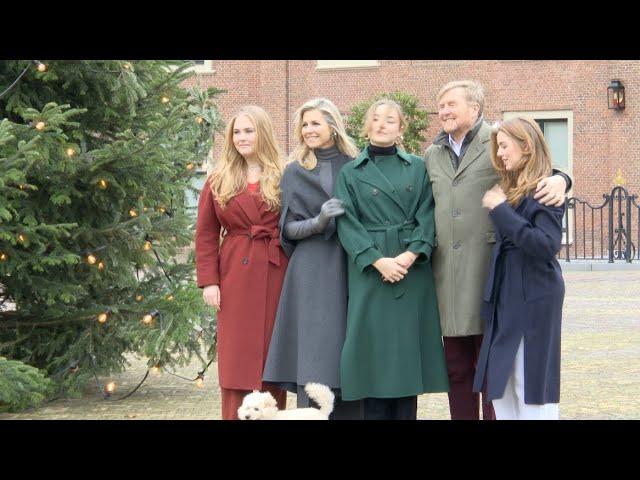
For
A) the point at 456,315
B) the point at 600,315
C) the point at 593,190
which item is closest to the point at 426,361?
the point at 456,315

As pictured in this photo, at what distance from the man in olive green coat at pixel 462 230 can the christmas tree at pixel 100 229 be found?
9.67 feet

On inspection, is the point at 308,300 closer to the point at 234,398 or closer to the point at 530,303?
the point at 234,398

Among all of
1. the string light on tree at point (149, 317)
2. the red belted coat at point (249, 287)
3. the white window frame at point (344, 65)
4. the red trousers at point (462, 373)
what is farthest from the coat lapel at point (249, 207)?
the white window frame at point (344, 65)

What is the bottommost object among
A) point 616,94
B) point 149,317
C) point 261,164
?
point 149,317

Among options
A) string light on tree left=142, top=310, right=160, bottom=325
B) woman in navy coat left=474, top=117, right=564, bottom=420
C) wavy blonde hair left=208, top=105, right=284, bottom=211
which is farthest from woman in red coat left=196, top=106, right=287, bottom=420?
string light on tree left=142, top=310, right=160, bottom=325

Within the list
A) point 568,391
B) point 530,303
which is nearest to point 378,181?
point 530,303

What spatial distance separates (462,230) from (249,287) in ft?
3.78

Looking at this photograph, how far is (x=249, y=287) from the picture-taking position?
518 centimetres

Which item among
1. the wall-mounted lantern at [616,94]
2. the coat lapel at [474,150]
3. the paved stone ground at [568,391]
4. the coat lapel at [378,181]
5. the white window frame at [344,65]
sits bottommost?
the paved stone ground at [568,391]

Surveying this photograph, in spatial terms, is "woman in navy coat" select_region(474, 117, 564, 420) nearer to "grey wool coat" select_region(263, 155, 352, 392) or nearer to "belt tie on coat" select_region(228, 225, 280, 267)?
"grey wool coat" select_region(263, 155, 352, 392)

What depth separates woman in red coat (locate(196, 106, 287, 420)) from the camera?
5145mm

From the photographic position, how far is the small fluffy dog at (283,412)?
437 cm

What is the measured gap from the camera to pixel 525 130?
4492 mm

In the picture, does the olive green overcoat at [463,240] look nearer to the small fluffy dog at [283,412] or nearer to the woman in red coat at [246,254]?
the small fluffy dog at [283,412]
